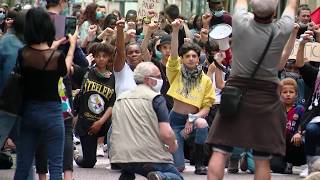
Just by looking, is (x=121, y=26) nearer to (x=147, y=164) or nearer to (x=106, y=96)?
(x=106, y=96)

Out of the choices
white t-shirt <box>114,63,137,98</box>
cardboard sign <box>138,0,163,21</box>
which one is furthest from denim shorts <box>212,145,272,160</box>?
cardboard sign <box>138,0,163,21</box>

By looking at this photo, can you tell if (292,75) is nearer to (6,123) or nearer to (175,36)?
(175,36)

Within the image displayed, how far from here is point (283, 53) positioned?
29.3ft

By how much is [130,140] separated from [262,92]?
4.39ft

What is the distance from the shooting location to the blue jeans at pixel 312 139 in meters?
11.4

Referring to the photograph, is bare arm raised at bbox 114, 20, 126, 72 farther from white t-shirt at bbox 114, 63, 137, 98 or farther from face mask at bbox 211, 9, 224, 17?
face mask at bbox 211, 9, 224, 17

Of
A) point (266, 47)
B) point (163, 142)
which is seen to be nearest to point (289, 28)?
point (266, 47)

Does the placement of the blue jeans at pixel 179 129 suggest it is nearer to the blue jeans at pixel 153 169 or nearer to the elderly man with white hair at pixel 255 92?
the blue jeans at pixel 153 169

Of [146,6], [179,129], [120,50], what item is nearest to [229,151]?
[120,50]

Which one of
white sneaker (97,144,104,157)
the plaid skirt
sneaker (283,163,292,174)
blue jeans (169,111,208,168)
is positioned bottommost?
white sneaker (97,144,104,157)

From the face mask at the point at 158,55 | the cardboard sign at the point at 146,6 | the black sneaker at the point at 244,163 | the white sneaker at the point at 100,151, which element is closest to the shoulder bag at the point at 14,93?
the black sneaker at the point at 244,163

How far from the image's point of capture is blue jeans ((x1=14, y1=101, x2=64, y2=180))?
849cm

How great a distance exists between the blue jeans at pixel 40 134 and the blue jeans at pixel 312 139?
151 inches

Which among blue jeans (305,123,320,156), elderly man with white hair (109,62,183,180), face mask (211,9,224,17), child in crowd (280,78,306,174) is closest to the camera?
elderly man with white hair (109,62,183,180)
